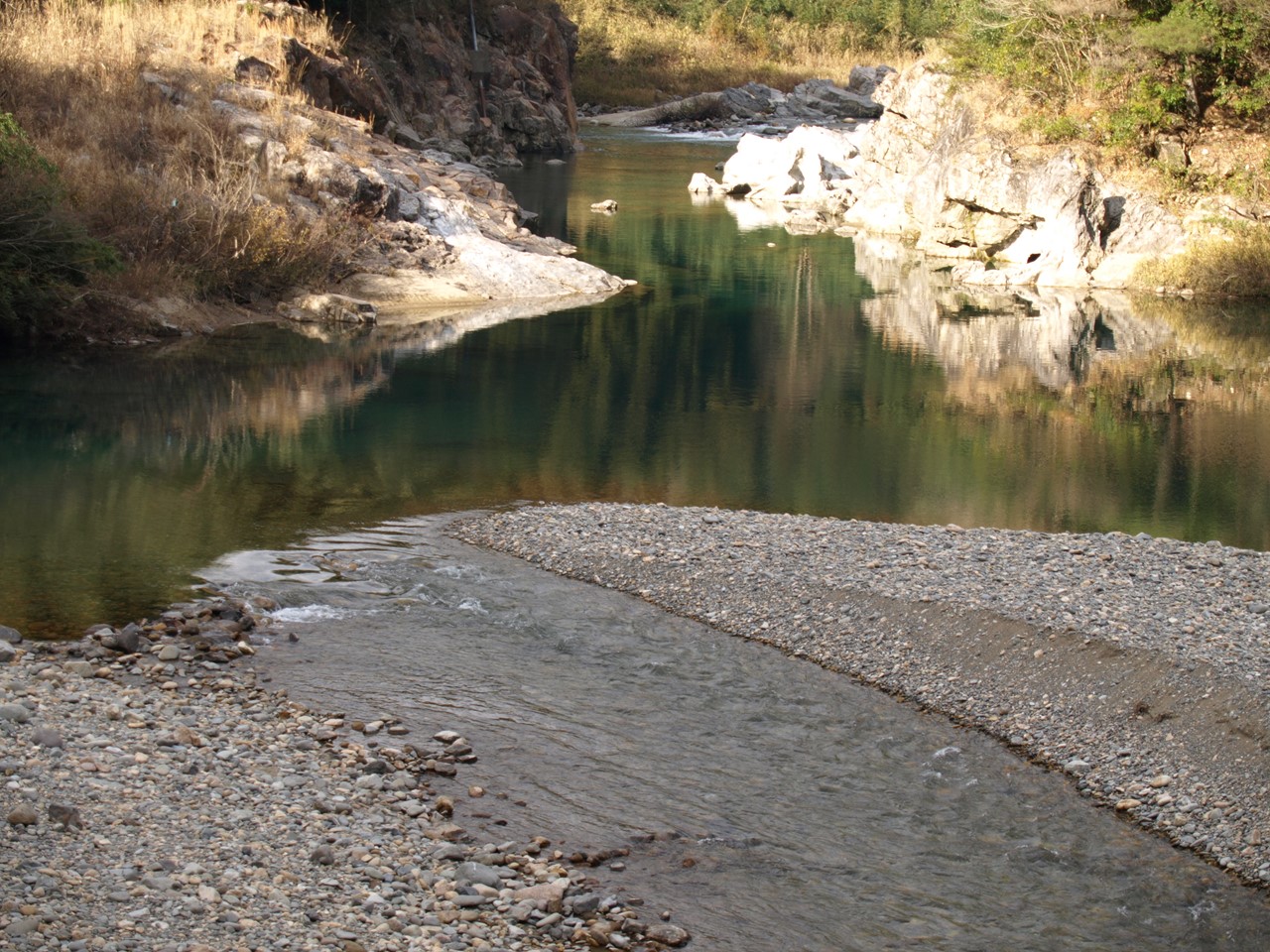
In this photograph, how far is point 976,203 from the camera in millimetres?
35281

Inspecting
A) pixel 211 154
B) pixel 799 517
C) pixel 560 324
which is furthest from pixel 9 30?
pixel 799 517

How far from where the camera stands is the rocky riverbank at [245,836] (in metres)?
6.46

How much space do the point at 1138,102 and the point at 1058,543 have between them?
23943 mm

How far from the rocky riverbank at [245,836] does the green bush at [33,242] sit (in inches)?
465

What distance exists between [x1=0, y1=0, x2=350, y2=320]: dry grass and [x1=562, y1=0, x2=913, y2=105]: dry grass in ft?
177

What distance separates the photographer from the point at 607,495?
15703 millimetres

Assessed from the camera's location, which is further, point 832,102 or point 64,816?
point 832,102

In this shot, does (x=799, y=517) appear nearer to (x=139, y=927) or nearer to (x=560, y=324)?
(x=139, y=927)

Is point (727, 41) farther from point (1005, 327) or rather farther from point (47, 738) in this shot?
point (47, 738)

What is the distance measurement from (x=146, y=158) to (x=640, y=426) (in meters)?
12.1

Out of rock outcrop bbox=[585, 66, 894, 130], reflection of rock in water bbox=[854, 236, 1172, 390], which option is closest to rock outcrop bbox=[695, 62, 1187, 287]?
reflection of rock in water bbox=[854, 236, 1172, 390]

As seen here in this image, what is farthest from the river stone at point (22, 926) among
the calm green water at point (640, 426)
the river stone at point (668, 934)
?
the calm green water at point (640, 426)

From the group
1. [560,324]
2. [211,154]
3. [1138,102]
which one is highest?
[1138,102]

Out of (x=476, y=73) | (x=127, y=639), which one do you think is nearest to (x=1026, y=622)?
(x=127, y=639)
